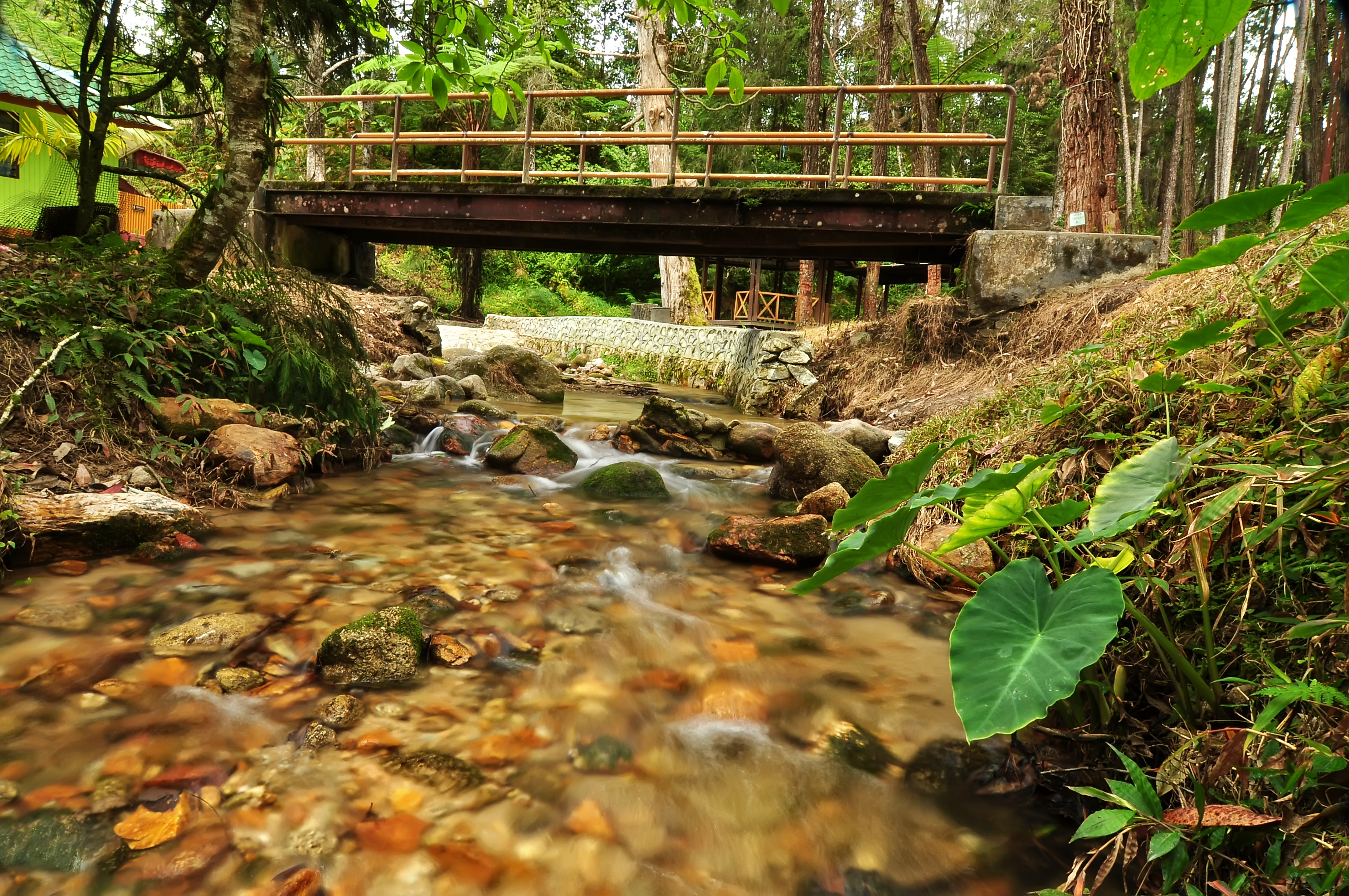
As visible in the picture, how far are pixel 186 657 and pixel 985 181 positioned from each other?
29.5 feet

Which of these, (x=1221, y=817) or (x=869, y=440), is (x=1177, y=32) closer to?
(x=1221, y=817)

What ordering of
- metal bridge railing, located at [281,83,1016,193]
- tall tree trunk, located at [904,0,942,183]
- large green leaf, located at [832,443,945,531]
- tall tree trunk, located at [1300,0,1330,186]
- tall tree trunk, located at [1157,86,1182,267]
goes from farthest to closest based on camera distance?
tall tree trunk, located at [1157,86,1182,267] → tall tree trunk, located at [1300,0,1330,186] → tall tree trunk, located at [904,0,942,183] → metal bridge railing, located at [281,83,1016,193] → large green leaf, located at [832,443,945,531]

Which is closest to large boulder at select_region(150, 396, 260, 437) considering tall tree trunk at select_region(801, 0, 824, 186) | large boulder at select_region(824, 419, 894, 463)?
large boulder at select_region(824, 419, 894, 463)

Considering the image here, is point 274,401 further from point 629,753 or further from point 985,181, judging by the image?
point 985,181

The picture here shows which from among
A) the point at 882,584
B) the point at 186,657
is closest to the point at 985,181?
the point at 882,584

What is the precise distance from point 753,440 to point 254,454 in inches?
178

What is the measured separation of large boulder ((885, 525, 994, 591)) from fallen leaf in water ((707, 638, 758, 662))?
3.14ft

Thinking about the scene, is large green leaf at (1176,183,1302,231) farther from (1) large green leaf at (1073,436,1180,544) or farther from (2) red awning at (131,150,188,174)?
(2) red awning at (131,150,188,174)

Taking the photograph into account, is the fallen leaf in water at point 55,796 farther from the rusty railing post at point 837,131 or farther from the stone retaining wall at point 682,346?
the stone retaining wall at point 682,346

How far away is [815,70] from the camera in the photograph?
1767 cm

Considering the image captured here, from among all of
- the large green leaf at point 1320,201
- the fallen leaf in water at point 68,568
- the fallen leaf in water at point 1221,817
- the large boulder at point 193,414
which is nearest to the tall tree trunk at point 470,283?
the large boulder at point 193,414

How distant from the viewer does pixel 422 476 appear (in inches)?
229

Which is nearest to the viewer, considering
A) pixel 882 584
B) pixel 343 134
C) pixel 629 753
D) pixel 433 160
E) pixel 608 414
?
pixel 629 753

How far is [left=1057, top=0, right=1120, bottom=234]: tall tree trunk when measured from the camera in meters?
7.59
